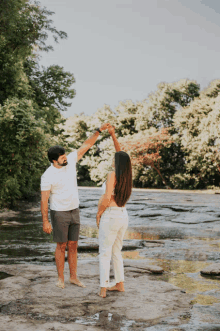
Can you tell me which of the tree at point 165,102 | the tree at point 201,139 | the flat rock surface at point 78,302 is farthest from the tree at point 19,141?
the tree at point 165,102

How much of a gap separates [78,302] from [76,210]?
3.70 feet

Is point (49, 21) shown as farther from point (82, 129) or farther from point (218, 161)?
point (82, 129)

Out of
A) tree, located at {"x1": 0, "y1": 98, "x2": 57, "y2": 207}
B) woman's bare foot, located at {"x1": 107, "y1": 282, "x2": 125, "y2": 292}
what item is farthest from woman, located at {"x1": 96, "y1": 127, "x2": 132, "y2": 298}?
tree, located at {"x1": 0, "y1": 98, "x2": 57, "y2": 207}

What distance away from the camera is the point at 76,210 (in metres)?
4.82

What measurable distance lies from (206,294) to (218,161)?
115ft

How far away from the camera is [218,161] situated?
3834 cm

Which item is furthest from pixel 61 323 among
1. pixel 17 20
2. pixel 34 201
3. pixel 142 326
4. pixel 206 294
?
pixel 34 201

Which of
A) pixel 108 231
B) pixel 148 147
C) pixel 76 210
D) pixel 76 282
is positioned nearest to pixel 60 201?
pixel 76 210

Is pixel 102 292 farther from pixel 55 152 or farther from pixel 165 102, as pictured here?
pixel 165 102

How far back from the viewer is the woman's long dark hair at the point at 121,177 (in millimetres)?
4398

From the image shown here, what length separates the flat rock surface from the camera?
362 centimetres

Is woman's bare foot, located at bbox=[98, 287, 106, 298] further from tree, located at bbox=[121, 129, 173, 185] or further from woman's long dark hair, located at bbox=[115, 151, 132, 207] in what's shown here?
tree, located at bbox=[121, 129, 173, 185]

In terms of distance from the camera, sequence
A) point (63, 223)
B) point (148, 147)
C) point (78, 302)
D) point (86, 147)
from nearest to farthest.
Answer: point (78, 302), point (63, 223), point (86, 147), point (148, 147)

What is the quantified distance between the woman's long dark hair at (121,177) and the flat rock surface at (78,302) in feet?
3.68
